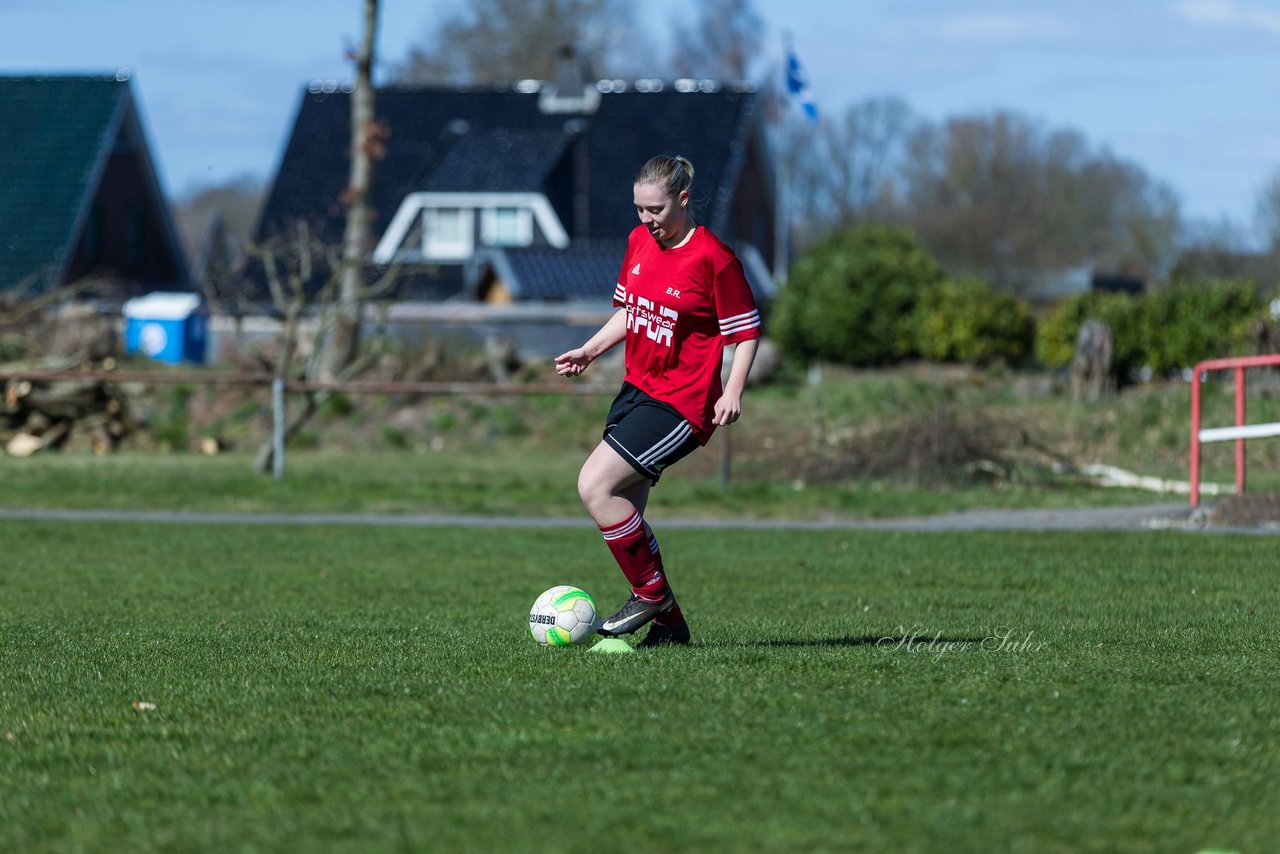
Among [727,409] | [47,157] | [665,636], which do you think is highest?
[727,409]

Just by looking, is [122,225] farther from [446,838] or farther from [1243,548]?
[446,838]

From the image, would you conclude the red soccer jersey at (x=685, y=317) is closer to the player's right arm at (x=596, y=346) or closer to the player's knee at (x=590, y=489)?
the player's right arm at (x=596, y=346)

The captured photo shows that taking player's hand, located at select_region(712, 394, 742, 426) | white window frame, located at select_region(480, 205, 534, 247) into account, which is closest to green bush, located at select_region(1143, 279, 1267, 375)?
white window frame, located at select_region(480, 205, 534, 247)

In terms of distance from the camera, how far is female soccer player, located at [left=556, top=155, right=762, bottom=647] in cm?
728

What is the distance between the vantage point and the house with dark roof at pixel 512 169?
4944 centimetres

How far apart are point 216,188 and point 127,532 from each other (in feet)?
356

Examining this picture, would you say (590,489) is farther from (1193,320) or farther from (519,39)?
(519,39)

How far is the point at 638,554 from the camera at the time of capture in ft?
24.8

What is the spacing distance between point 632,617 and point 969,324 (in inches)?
1162

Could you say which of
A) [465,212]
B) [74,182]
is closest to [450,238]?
[465,212]

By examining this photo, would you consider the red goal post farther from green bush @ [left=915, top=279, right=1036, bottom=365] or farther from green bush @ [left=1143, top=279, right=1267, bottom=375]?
green bush @ [left=915, top=279, right=1036, bottom=365]

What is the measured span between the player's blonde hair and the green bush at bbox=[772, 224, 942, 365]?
29589 millimetres

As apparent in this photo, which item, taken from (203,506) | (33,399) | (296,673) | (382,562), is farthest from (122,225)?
(296,673)

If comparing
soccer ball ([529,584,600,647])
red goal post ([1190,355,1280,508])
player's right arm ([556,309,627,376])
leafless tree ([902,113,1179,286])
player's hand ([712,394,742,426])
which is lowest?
leafless tree ([902,113,1179,286])
